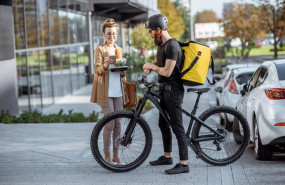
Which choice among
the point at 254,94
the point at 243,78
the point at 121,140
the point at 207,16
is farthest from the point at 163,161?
the point at 207,16

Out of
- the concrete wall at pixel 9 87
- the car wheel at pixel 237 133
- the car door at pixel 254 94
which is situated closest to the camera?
the car wheel at pixel 237 133

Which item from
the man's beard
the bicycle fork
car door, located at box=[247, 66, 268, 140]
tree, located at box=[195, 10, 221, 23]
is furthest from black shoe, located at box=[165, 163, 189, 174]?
tree, located at box=[195, 10, 221, 23]

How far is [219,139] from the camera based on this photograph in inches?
310

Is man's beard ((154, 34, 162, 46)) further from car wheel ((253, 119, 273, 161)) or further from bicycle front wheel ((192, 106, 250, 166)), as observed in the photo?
car wheel ((253, 119, 273, 161))

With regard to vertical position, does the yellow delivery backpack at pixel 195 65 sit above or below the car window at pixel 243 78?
above

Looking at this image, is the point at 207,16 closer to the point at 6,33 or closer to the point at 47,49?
the point at 47,49

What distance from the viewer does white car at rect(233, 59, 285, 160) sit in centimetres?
808

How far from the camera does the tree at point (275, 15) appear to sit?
31.7m

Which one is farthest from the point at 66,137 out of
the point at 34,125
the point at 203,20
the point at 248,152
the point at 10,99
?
the point at 203,20

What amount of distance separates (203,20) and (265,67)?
112244mm

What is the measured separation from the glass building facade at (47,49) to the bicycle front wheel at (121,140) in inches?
409

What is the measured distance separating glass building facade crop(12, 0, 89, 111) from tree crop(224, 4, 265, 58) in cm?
1903

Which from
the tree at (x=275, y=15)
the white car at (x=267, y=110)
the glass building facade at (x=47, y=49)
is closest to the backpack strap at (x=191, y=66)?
the white car at (x=267, y=110)

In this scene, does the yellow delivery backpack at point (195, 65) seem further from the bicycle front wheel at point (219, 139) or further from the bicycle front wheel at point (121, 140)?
the bicycle front wheel at point (121, 140)
